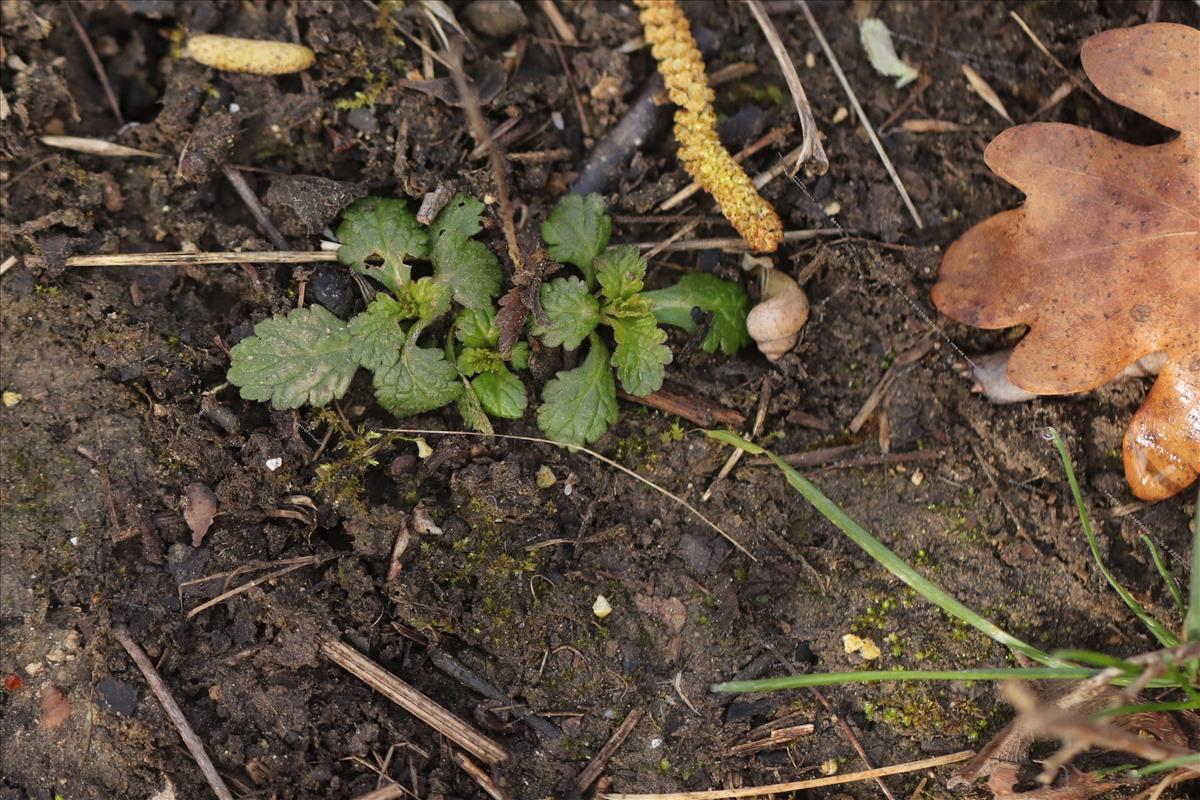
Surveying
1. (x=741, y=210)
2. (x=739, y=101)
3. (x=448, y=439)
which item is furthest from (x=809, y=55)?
(x=448, y=439)

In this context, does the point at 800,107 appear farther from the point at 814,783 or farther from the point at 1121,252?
the point at 814,783

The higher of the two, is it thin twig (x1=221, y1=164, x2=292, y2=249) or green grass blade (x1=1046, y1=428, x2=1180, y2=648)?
thin twig (x1=221, y1=164, x2=292, y2=249)

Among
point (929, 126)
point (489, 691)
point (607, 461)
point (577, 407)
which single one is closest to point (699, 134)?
point (929, 126)

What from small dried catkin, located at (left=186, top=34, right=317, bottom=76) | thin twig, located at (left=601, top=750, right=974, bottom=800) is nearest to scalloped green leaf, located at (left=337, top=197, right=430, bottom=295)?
small dried catkin, located at (left=186, top=34, right=317, bottom=76)

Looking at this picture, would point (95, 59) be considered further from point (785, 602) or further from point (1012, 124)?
point (1012, 124)

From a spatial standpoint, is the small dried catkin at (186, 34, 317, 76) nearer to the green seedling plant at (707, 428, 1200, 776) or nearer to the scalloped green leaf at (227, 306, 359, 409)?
the scalloped green leaf at (227, 306, 359, 409)

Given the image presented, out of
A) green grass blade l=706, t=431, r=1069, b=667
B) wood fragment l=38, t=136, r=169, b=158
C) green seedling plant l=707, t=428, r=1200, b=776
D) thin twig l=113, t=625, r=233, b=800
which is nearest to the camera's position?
green seedling plant l=707, t=428, r=1200, b=776
